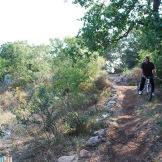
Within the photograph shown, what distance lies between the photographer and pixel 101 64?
1977cm

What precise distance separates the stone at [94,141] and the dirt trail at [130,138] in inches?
8.8

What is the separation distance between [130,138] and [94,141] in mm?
917

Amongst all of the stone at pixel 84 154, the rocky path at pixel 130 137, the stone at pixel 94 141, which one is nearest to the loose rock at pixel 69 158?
the stone at pixel 84 154

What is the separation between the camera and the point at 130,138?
10.9m

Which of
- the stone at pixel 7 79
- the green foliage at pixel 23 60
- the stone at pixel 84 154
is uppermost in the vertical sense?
the green foliage at pixel 23 60

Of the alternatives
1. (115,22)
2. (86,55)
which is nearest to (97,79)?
(86,55)

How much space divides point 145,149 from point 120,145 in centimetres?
81

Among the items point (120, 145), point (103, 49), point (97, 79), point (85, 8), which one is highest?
point (85, 8)

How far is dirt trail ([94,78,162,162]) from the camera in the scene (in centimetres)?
969

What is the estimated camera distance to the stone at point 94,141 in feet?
35.4

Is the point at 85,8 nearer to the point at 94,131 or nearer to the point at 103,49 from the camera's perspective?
the point at 103,49

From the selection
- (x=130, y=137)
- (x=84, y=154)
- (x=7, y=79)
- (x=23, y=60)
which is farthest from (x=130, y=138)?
(x=23, y=60)

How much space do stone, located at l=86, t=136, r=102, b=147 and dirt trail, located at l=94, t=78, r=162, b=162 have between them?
8.8 inches

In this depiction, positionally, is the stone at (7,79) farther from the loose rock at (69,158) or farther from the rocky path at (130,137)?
the loose rock at (69,158)
